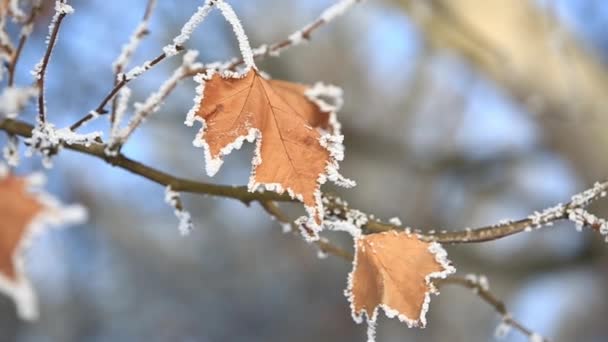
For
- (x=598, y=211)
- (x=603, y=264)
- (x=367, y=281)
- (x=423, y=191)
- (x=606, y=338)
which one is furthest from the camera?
(x=606, y=338)

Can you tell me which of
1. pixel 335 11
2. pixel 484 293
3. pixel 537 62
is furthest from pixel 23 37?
pixel 537 62

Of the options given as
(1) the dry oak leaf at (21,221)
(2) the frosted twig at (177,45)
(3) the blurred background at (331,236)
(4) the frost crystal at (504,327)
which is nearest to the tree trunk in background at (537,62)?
(3) the blurred background at (331,236)

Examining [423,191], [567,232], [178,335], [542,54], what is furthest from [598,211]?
[178,335]

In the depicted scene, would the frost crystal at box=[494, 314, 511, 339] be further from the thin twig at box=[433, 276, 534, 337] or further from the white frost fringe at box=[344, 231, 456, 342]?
the white frost fringe at box=[344, 231, 456, 342]

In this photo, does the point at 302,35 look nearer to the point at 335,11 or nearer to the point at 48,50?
the point at 335,11

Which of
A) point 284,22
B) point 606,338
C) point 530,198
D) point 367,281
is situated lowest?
point 367,281

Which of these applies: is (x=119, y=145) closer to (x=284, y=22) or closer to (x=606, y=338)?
(x=284, y=22)
